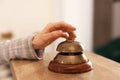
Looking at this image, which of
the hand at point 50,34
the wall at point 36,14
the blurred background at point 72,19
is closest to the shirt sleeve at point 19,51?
the hand at point 50,34

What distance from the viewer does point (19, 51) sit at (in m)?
0.73

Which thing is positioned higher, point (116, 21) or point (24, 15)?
point (24, 15)

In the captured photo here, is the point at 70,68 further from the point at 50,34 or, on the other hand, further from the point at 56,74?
the point at 50,34

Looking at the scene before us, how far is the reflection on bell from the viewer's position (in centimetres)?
55

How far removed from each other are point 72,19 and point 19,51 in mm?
1307

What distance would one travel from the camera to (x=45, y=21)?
1902mm

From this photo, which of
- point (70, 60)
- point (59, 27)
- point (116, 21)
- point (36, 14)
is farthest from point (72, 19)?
point (70, 60)

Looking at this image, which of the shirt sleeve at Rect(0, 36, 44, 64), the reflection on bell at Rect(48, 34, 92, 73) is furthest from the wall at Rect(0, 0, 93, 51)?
the reflection on bell at Rect(48, 34, 92, 73)

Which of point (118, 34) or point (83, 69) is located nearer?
point (83, 69)

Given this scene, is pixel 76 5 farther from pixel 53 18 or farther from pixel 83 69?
pixel 83 69

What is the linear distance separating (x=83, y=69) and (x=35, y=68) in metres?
0.12

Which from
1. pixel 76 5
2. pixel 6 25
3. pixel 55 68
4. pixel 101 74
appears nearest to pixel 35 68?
pixel 55 68

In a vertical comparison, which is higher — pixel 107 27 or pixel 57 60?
pixel 57 60

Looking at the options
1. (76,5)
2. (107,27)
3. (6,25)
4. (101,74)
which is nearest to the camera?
(101,74)
